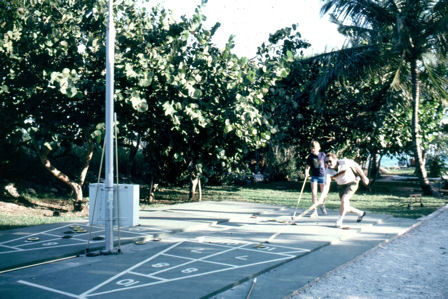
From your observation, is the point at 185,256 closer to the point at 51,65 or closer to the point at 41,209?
the point at 51,65

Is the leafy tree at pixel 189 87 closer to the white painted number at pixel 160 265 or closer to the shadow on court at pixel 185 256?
the shadow on court at pixel 185 256

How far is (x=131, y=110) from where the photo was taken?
10391 millimetres

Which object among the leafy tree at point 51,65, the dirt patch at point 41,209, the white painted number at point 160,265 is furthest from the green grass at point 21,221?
the white painted number at point 160,265

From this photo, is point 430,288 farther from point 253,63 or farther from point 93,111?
point 93,111

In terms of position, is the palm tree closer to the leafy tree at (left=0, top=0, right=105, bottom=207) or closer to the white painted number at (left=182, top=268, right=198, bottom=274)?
the leafy tree at (left=0, top=0, right=105, bottom=207)

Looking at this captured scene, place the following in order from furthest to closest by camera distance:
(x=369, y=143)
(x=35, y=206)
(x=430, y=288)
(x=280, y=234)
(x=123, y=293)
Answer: (x=369, y=143)
(x=35, y=206)
(x=280, y=234)
(x=430, y=288)
(x=123, y=293)

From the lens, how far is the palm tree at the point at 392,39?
15305mm


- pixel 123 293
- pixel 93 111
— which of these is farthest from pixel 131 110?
pixel 123 293

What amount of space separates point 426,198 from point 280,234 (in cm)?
1028

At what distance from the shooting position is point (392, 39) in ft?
52.2

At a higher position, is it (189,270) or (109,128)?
(109,128)

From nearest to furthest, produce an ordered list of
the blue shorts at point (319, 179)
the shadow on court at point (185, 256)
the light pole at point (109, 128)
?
the shadow on court at point (185, 256), the light pole at point (109, 128), the blue shorts at point (319, 179)

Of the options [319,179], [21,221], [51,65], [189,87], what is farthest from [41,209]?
[319,179]

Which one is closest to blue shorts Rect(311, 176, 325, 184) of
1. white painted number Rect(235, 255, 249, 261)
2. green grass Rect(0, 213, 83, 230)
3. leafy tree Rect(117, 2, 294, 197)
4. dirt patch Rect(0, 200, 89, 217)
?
leafy tree Rect(117, 2, 294, 197)
